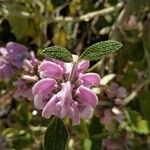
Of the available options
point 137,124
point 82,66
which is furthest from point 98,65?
point 82,66

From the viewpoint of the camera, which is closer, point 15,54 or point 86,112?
point 86,112

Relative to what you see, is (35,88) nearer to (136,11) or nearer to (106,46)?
(106,46)

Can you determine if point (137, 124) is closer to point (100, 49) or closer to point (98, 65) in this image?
point (98, 65)

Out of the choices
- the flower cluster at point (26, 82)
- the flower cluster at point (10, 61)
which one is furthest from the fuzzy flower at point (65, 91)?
the flower cluster at point (10, 61)

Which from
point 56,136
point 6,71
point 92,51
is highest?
point 6,71

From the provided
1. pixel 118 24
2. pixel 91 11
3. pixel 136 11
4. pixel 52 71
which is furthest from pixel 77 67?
pixel 91 11

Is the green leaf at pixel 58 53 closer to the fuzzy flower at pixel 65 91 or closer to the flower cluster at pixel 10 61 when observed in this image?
the fuzzy flower at pixel 65 91
